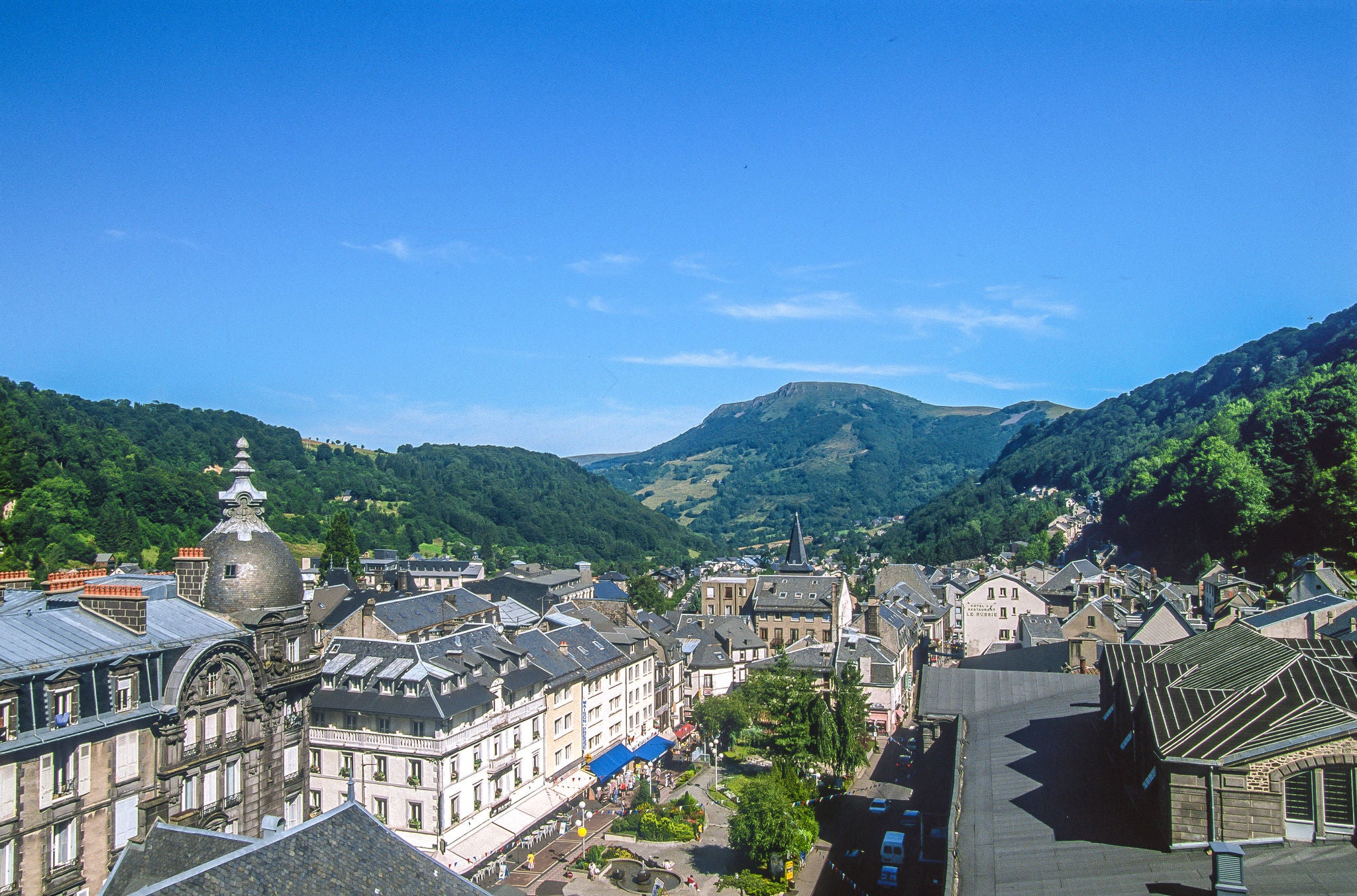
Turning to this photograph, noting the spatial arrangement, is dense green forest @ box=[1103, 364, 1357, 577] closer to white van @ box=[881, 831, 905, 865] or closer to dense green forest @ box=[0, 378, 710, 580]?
white van @ box=[881, 831, 905, 865]

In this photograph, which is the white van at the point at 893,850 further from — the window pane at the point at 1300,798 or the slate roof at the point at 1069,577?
the slate roof at the point at 1069,577

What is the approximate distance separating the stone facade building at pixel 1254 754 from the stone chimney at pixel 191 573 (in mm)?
29381

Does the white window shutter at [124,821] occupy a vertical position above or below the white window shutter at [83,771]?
below

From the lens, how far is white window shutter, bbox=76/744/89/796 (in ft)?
81.6

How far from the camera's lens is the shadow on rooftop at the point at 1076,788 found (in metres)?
21.9

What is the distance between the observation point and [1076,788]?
26547mm

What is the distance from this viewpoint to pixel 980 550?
17412 centimetres

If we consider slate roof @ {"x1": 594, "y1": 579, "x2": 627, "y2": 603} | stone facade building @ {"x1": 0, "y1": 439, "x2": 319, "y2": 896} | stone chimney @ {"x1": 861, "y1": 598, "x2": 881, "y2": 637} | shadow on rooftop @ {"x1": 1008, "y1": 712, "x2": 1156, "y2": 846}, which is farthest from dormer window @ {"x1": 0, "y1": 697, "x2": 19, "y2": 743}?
slate roof @ {"x1": 594, "y1": 579, "x2": 627, "y2": 603}

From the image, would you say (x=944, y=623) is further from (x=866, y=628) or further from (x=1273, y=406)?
(x=1273, y=406)

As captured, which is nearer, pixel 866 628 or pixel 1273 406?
pixel 866 628

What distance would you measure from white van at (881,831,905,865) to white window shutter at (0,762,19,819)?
2970 cm

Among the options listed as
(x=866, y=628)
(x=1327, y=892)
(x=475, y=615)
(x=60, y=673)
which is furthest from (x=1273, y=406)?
(x=60, y=673)

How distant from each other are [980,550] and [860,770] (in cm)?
12897

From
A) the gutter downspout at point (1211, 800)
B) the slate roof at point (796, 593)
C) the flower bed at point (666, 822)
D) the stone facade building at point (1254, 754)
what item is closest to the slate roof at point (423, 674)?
the flower bed at point (666, 822)
